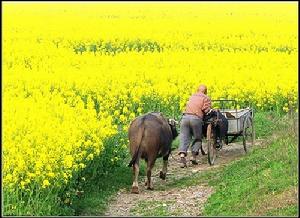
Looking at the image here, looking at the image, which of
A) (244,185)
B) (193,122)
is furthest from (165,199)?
(193,122)

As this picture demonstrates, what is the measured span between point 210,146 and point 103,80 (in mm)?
6892

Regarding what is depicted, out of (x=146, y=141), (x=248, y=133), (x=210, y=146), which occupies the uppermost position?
(x=146, y=141)

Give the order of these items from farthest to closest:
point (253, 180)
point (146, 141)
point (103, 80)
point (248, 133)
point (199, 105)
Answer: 1. point (103, 80)
2. point (248, 133)
3. point (199, 105)
4. point (146, 141)
5. point (253, 180)

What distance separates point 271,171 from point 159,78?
10.1m

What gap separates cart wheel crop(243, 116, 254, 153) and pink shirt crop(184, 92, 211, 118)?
1561mm

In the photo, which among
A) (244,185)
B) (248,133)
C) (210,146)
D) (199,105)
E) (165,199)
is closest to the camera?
(244,185)

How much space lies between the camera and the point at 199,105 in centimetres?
1553

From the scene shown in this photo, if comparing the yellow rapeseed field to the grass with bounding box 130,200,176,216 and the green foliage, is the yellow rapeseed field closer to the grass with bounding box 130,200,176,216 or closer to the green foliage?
the grass with bounding box 130,200,176,216

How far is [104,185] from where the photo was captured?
46.6ft

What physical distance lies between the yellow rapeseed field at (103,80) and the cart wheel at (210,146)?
1784mm

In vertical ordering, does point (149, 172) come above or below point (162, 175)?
above

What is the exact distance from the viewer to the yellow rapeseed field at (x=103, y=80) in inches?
475

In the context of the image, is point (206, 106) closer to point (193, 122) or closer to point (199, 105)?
point (199, 105)

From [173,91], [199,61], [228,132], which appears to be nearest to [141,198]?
[228,132]
